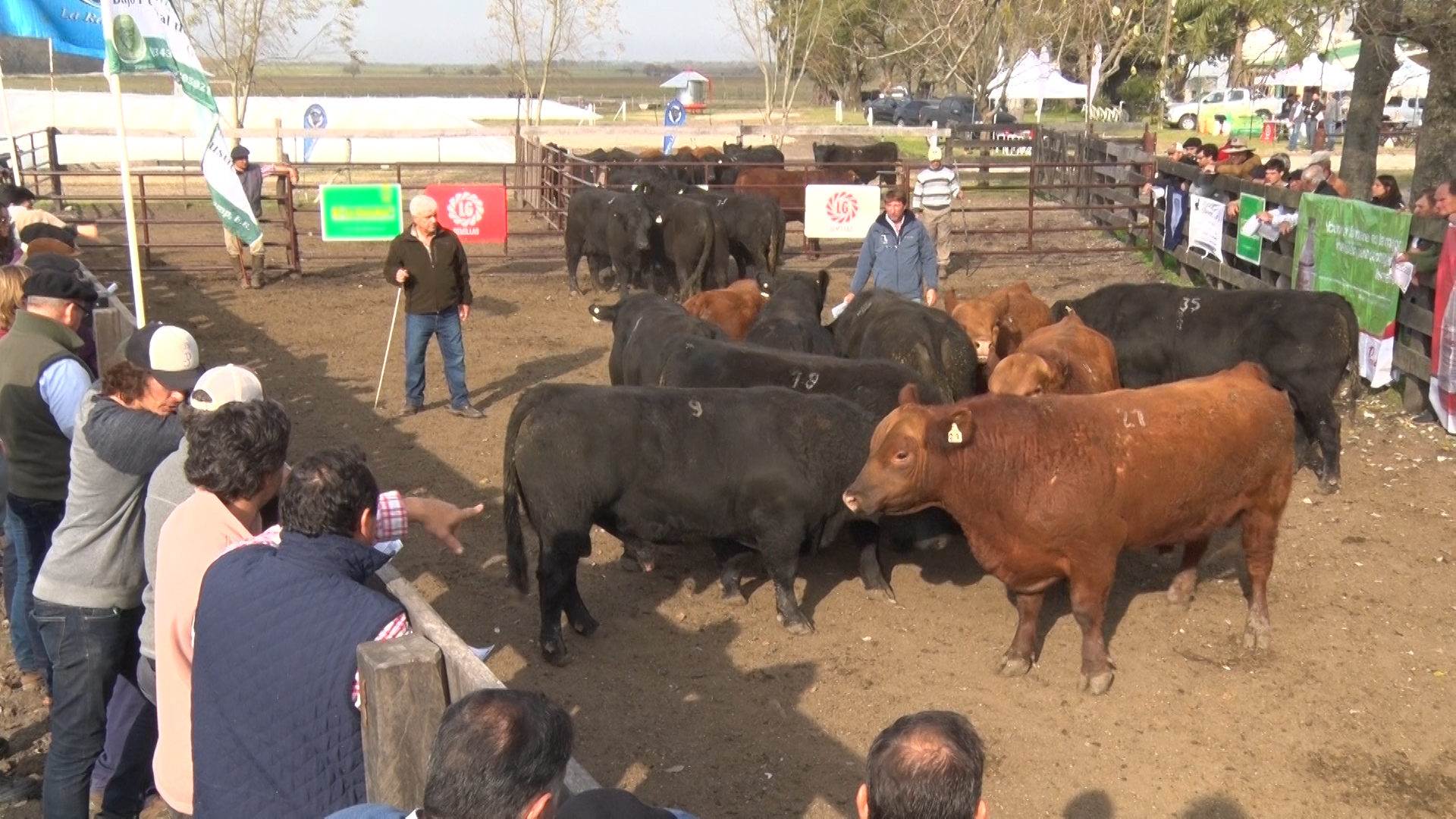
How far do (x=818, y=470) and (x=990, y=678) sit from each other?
1257 mm

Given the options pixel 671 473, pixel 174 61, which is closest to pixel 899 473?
pixel 671 473

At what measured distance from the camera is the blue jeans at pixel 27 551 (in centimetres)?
482

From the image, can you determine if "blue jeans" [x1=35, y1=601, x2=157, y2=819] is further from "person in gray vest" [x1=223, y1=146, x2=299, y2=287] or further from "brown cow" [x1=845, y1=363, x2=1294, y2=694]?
"person in gray vest" [x1=223, y1=146, x2=299, y2=287]

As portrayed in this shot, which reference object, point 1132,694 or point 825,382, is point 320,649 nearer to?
point 1132,694

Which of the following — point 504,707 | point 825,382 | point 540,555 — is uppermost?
point 504,707

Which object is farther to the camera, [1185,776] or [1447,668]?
[1447,668]

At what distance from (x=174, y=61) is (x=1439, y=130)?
12.2 meters

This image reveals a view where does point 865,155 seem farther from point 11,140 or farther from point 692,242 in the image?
point 11,140

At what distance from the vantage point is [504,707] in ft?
6.94

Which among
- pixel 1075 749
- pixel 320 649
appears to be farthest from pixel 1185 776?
pixel 320 649

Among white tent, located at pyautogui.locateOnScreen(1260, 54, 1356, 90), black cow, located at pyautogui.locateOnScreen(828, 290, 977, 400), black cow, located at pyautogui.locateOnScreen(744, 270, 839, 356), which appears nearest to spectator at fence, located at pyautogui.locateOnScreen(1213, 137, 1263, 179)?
black cow, located at pyautogui.locateOnScreen(744, 270, 839, 356)

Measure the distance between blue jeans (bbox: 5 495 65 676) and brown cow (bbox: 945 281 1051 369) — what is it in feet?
19.6

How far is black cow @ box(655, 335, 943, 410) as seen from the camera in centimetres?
708

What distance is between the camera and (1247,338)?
8.59 m
